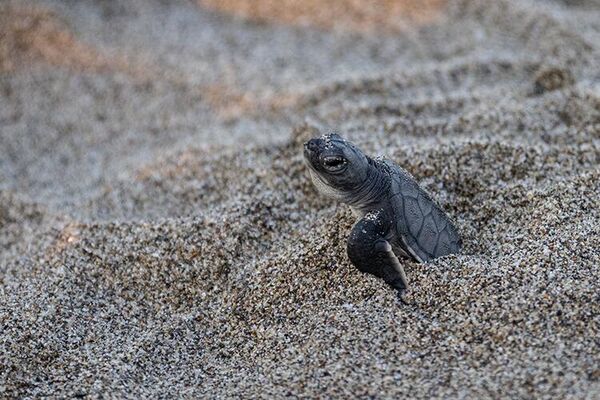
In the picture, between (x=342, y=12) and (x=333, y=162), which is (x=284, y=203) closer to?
(x=333, y=162)

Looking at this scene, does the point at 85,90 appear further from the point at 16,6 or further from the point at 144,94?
the point at 16,6

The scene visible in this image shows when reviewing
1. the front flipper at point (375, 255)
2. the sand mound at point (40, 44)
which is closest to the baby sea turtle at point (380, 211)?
the front flipper at point (375, 255)

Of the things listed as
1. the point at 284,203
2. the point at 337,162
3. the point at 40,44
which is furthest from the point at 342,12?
the point at 337,162

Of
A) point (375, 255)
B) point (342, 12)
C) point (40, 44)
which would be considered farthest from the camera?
point (342, 12)

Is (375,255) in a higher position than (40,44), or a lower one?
higher

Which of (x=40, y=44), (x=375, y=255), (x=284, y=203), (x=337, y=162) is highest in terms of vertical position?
(x=337, y=162)

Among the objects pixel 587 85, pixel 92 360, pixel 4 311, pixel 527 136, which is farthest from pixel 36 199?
pixel 587 85

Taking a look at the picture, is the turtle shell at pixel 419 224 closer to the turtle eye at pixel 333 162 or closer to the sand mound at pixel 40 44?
the turtle eye at pixel 333 162

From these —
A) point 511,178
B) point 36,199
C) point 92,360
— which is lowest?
point 36,199

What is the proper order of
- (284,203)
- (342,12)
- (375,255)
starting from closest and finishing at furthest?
(375,255) → (284,203) → (342,12)
